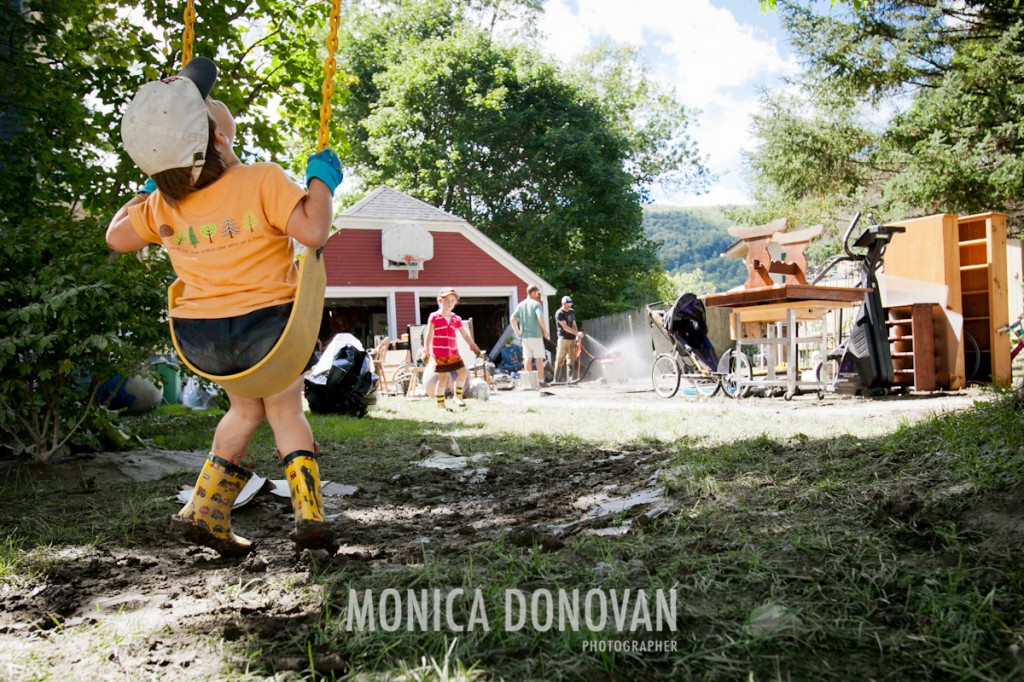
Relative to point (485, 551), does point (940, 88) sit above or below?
above

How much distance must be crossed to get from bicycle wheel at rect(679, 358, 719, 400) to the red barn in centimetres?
1500

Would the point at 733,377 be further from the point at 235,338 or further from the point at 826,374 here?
the point at 235,338

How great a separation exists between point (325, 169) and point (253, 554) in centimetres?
152

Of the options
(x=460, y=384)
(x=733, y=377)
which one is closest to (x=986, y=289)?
(x=733, y=377)

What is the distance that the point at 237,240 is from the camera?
A: 2.89 metres

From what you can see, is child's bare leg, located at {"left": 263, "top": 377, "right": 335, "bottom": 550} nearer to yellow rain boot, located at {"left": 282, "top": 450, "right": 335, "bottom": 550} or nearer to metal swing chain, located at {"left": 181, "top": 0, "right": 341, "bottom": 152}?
yellow rain boot, located at {"left": 282, "top": 450, "right": 335, "bottom": 550}

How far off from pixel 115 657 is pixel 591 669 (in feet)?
4.00

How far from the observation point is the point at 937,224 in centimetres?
970

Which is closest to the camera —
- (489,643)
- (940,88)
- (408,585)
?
(489,643)

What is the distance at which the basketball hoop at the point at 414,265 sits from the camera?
25.7 metres

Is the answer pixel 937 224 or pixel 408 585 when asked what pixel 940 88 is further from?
pixel 408 585

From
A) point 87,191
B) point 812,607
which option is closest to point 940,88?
point 87,191

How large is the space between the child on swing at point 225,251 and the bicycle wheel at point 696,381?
329 inches

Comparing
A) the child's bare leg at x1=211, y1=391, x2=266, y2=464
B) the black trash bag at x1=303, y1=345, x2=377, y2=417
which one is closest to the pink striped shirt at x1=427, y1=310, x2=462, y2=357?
the black trash bag at x1=303, y1=345, x2=377, y2=417
